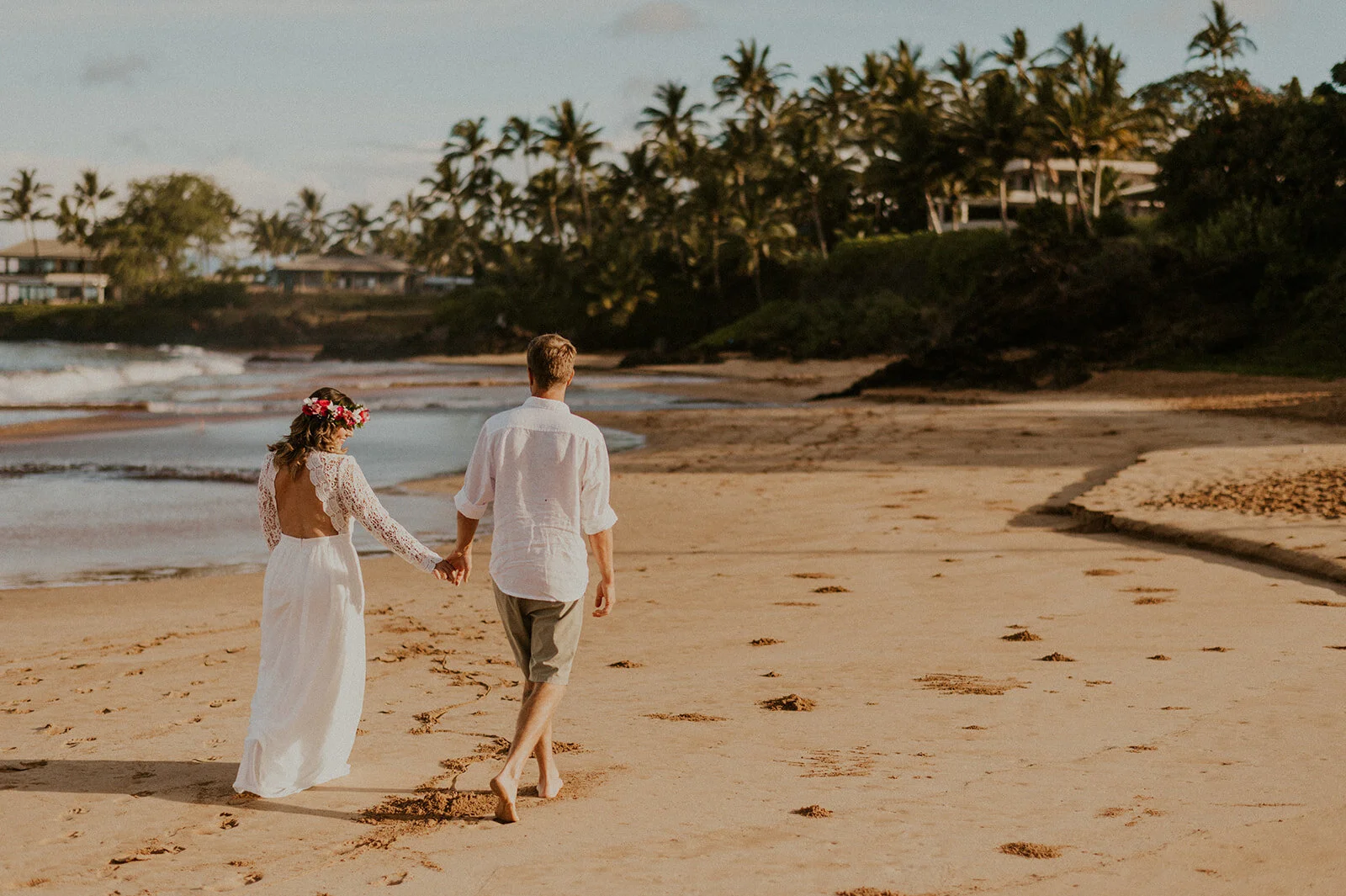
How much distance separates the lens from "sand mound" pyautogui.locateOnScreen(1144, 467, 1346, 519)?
36.9 feet

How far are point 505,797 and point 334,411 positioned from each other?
5.08 ft

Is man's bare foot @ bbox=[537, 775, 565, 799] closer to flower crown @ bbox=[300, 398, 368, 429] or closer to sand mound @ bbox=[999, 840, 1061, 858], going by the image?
flower crown @ bbox=[300, 398, 368, 429]

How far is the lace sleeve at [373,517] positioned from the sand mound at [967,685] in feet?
8.78

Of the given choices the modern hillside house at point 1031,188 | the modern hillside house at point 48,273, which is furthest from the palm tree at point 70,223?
the modern hillside house at point 1031,188

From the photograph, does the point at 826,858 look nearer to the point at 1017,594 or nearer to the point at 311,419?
the point at 311,419

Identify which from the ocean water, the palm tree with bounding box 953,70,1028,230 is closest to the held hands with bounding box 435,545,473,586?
the ocean water

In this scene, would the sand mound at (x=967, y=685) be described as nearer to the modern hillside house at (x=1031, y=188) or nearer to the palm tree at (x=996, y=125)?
the palm tree at (x=996, y=125)

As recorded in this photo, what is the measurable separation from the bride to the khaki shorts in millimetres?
371

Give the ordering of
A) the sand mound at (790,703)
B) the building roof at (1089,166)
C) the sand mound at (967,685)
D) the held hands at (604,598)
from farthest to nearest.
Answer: the building roof at (1089,166) → the sand mound at (967,685) → the sand mound at (790,703) → the held hands at (604,598)

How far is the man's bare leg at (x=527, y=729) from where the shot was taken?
4.39 meters

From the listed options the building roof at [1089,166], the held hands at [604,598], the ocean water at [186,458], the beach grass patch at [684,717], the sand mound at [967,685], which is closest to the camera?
the held hands at [604,598]

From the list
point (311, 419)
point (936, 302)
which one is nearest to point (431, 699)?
point (311, 419)

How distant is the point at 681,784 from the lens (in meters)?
4.80

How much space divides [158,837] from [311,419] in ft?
4.97
